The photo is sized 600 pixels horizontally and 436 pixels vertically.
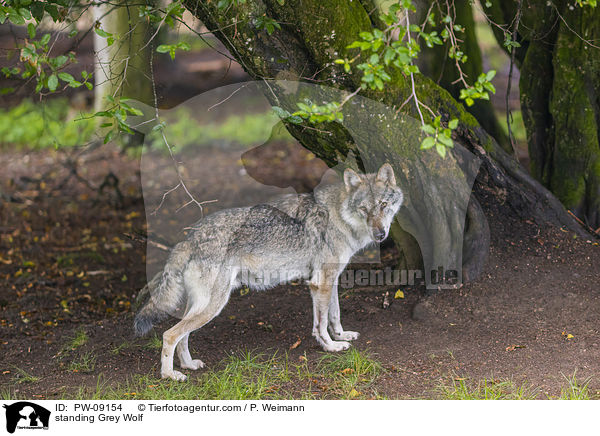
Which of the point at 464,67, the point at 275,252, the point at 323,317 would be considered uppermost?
the point at 464,67

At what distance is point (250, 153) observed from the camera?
50.6 ft

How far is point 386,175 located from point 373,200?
0.27 m

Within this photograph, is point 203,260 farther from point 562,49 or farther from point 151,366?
point 562,49

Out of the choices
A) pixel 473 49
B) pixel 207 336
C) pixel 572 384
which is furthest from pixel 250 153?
pixel 572 384

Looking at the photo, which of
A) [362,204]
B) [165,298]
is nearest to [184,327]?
[165,298]

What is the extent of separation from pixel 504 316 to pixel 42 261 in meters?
7.22

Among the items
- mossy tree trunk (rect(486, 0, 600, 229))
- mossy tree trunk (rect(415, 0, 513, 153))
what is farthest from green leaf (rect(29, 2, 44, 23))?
mossy tree trunk (rect(486, 0, 600, 229))

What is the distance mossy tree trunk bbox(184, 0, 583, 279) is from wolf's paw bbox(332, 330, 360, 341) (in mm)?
1374

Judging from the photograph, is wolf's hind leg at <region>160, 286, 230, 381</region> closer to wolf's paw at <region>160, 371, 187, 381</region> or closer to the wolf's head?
wolf's paw at <region>160, 371, 187, 381</region>

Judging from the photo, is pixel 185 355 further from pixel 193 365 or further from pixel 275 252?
pixel 275 252

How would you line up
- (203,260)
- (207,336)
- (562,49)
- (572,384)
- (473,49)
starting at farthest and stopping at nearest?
1. (473,49)
2. (562,49)
3. (207,336)
4. (203,260)
5. (572,384)

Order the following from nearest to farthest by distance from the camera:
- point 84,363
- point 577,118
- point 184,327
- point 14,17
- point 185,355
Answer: point 14,17 < point 184,327 < point 185,355 < point 84,363 < point 577,118
